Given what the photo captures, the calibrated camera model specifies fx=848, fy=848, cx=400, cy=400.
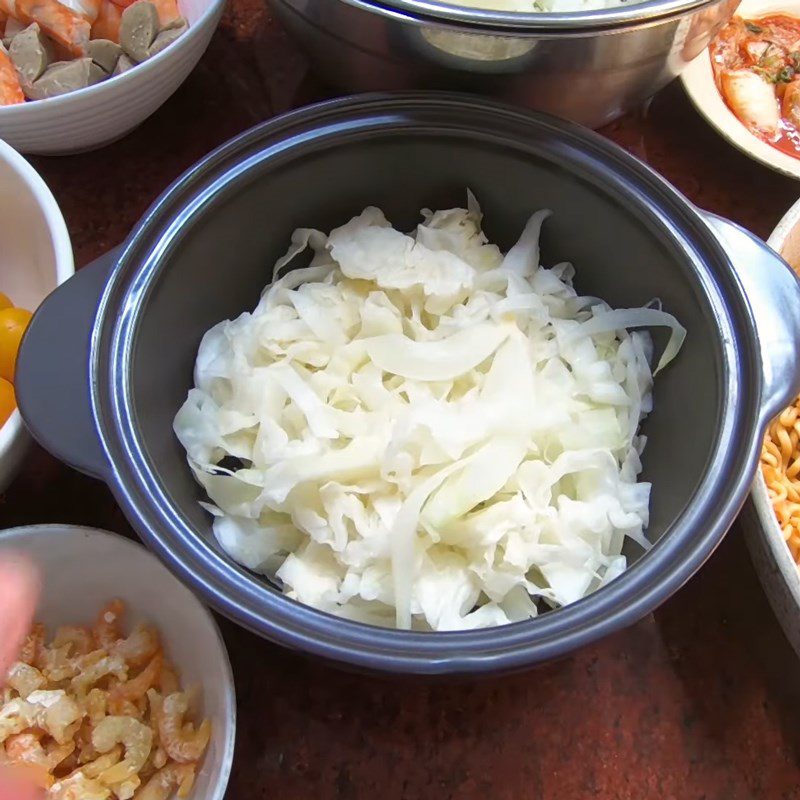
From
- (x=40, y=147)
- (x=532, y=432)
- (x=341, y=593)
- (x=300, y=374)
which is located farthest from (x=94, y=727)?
(x=40, y=147)

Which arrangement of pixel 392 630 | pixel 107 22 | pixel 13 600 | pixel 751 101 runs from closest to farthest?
pixel 392 630 → pixel 13 600 → pixel 107 22 → pixel 751 101

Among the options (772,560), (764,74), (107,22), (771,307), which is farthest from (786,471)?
(107,22)

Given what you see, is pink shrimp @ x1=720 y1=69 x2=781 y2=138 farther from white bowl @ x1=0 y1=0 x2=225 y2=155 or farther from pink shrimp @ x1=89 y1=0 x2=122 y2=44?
pink shrimp @ x1=89 y1=0 x2=122 y2=44

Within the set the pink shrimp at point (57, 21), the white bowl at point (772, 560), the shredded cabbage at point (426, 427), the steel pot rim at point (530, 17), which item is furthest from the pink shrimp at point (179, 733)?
the pink shrimp at point (57, 21)

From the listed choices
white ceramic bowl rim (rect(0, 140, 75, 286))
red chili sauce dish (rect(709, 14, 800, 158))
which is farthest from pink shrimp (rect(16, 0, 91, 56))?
red chili sauce dish (rect(709, 14, 800, 158))

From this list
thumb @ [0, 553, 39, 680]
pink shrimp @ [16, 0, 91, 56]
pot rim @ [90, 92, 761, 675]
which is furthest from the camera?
pink shrimp @ [16, 0, 91, 56]

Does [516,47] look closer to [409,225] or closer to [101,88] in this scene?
[409,225]

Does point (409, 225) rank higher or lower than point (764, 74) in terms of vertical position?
lower

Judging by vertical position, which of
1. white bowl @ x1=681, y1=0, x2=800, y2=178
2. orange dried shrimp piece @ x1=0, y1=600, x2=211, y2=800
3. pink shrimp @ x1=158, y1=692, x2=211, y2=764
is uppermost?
white bowl @ x1=681, y1=0, x2=800, y2=178
